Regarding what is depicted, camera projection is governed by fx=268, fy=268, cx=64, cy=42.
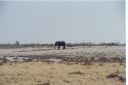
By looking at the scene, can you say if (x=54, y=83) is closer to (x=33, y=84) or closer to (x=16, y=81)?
(x=33, y=84)

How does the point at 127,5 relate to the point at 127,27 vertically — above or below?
above

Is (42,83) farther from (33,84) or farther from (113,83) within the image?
(113,83)

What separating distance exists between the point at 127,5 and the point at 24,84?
5.72 meters

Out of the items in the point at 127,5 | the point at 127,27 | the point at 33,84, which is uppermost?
the point at 127,5

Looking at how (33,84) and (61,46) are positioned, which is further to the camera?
(61,46)

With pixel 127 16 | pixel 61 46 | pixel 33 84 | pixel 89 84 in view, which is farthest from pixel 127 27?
pixel 61 46

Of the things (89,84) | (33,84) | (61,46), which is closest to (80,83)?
(89,84)

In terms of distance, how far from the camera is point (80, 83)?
8.60 m

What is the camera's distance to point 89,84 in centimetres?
841

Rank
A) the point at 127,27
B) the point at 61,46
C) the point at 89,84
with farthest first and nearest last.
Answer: the point at 61,46 → the point at 89,84 → the point at 127,27

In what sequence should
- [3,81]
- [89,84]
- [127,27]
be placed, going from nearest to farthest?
[127,27] < [89,84] < [3,81]

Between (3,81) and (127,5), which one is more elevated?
(127,5)

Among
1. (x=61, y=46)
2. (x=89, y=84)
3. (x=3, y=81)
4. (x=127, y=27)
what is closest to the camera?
(x=127, y=27)

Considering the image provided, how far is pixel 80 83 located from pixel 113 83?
1.05m
